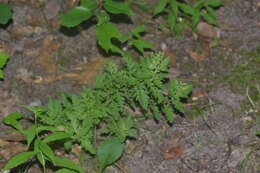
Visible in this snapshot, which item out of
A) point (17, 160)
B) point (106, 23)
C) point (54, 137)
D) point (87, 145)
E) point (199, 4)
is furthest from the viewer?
point (199, 4)

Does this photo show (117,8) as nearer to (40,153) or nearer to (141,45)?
(141,45)

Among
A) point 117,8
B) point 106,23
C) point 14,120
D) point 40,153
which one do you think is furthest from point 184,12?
point 40,153

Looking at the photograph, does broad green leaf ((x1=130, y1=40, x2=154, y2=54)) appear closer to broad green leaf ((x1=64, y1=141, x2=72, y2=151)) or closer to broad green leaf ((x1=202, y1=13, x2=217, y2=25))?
broad green leaf ((x1=202, y1=13, x2=217, y2=25))

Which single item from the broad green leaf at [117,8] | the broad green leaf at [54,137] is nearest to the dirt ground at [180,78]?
the broad green leaf at [54,137]

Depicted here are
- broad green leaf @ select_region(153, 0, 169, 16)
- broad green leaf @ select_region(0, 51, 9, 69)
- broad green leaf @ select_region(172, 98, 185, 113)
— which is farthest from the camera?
broad green leaf @ select_region(153, 0, 169, 16)

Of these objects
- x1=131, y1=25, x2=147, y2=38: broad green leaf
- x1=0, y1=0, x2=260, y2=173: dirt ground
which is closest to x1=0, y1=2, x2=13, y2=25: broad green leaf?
x1=0, y1=0, x2=260, y2=173: dirt ground

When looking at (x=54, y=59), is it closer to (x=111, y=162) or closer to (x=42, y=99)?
(x=42, y=99)
